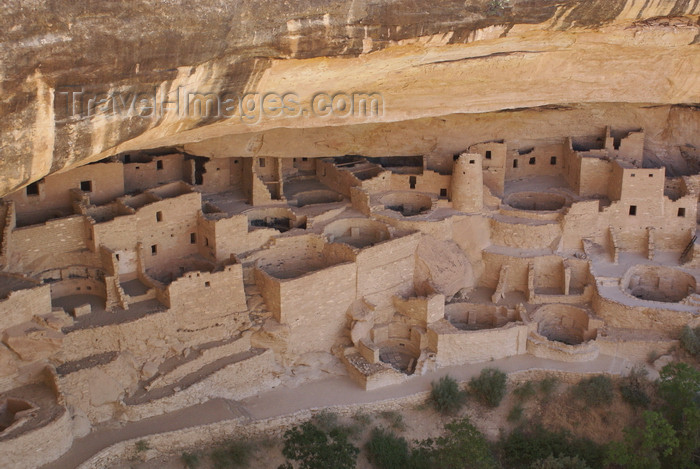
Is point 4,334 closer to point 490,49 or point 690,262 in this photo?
point 490,49

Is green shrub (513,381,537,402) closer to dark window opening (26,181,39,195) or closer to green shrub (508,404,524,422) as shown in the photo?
green shrub (508,404,524,422)

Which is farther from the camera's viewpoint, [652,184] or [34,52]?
[652,184]

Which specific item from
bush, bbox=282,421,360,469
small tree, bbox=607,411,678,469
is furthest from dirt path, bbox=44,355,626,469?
small tree, bbox=607,411,678,469

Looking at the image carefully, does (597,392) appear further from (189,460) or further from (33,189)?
(33,189)

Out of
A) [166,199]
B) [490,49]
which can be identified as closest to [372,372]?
[166,199]

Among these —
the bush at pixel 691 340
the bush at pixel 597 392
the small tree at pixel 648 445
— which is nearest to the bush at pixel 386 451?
the small tree at pixel 648 445
